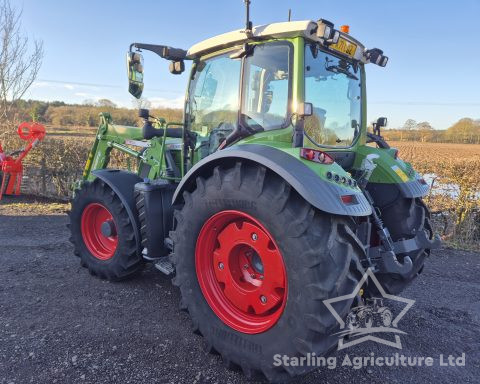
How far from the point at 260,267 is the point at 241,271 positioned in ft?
0.53

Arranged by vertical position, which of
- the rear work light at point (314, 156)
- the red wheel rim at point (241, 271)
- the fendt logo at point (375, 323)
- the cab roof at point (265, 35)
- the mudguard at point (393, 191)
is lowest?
the fendt logo at point (375, 323)

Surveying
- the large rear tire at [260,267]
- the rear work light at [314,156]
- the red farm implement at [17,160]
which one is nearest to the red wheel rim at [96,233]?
the large rear tire at [260,267]

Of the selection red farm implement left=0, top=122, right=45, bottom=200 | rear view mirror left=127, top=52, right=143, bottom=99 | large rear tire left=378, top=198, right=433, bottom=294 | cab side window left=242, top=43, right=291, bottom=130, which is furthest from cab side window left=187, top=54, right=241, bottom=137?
red farm implement left=0, top=122, right=45, bottom=200

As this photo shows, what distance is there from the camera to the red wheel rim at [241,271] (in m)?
2.37

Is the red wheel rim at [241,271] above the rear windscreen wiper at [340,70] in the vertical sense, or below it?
below

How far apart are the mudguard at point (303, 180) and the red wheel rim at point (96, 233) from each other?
211 cm

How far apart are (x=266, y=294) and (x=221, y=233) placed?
0.56m

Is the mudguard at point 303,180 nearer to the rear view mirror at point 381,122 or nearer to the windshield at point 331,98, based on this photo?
the windshield at point 331,98

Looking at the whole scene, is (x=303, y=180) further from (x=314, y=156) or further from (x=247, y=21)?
(x=247, y=21)

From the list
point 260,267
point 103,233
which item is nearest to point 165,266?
point 103,233

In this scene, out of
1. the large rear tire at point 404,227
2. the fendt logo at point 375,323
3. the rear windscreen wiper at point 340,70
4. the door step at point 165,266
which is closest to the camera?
the fendt logo at point 375,323

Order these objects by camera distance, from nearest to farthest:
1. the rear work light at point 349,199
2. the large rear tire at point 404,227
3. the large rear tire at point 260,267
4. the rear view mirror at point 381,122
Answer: the large rear tire at point 260,267 < the rear work light at point 349,199 < the large rear tire at point 404,227 < the rear view mirror at point 381,122

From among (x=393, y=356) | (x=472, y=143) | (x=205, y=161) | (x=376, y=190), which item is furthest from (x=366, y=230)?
(x=472, y=143)

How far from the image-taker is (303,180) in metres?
2.15
